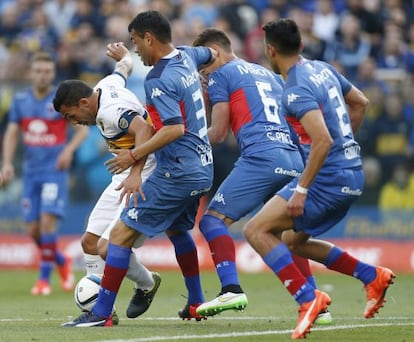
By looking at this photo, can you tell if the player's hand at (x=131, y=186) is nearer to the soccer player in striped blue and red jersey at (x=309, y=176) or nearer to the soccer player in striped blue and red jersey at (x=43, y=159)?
the soccer player in striped blue and red jersey at (x=309, y=176)

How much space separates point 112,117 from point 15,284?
7.66m

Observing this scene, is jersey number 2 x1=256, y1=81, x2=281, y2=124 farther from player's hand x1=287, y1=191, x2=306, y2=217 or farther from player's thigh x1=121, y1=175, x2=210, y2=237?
player's hand x1=287, y1=191, x2=306, y2=217

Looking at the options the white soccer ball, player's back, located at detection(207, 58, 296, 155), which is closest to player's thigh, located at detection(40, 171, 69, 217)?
the white soccer ball

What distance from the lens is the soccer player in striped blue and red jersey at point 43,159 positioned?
1548 centimetres

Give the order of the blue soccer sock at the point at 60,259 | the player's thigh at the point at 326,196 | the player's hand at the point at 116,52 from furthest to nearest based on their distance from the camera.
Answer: the blue soccer sock at the point at 60,259
the player's hand at the point at 116,52
the player's thigh at the point at 326,196

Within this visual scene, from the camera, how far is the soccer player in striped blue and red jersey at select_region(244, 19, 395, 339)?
28.1 ft

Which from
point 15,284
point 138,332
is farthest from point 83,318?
point 15,284

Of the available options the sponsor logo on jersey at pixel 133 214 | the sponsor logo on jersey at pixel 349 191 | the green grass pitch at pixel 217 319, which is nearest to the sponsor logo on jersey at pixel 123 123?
the sponsor logo on jersey at pixel 133 214

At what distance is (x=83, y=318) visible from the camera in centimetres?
970

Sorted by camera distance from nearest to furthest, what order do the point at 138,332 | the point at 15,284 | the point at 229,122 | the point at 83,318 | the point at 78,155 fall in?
the point at 138,332
the point at 83,318
the point at 229,122
the point at 15,284
the point at 78,155

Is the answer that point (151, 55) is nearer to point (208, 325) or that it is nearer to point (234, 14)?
point (208, 325)

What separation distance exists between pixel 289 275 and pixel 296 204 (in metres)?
0.58

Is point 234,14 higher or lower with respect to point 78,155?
higher

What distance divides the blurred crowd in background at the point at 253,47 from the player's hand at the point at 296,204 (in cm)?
1012
